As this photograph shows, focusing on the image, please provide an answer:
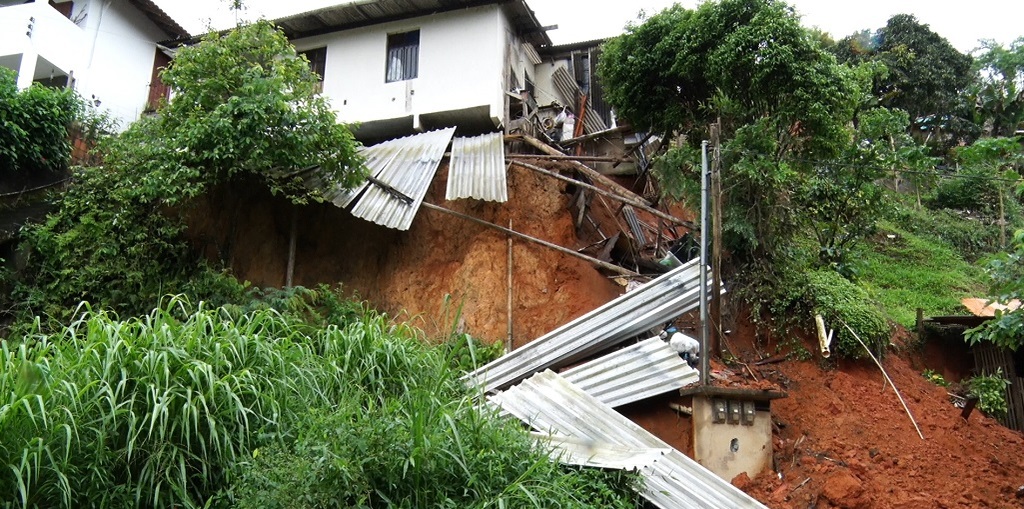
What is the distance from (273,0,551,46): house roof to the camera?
12.8 metres

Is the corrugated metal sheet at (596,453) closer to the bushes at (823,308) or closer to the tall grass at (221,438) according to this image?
the tall grass at (221,438)

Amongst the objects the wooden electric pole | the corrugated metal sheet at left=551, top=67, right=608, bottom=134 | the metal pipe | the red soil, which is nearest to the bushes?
the red soil

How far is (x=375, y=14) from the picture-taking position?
1312cm

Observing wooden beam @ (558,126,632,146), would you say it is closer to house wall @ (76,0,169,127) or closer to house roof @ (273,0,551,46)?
house roof @ (273,0,551,46)

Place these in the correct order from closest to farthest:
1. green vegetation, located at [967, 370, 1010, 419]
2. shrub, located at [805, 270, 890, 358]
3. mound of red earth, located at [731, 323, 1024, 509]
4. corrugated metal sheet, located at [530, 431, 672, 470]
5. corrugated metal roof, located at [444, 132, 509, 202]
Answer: corrugated metal sheet, located at [530, 431, 672, 470]
mound of red earth, located at [731, 323, 1024, 509]
shrub, located at [805, 270, 890, 358]
green vegetation, located at [967, 370, 1010, 419]
corrugated metal roof, located at [444, 132, 509, 202]

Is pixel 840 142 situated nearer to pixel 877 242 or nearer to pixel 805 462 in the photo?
pixel 805 462

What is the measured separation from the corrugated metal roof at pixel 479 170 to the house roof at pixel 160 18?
8.53 metres

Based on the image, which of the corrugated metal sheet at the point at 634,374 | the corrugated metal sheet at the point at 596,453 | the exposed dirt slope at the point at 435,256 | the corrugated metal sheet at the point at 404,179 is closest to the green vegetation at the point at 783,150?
the exposed dirt slope at the point at 435,256

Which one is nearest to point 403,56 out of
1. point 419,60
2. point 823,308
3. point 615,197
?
point 419,60

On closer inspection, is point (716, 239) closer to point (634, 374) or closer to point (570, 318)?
point (634, 374)

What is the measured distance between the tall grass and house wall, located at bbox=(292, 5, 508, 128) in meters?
7.72

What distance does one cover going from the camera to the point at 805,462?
6.68 meters

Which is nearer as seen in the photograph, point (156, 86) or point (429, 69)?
point (429, 69)

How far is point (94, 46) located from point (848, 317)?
1489cm
